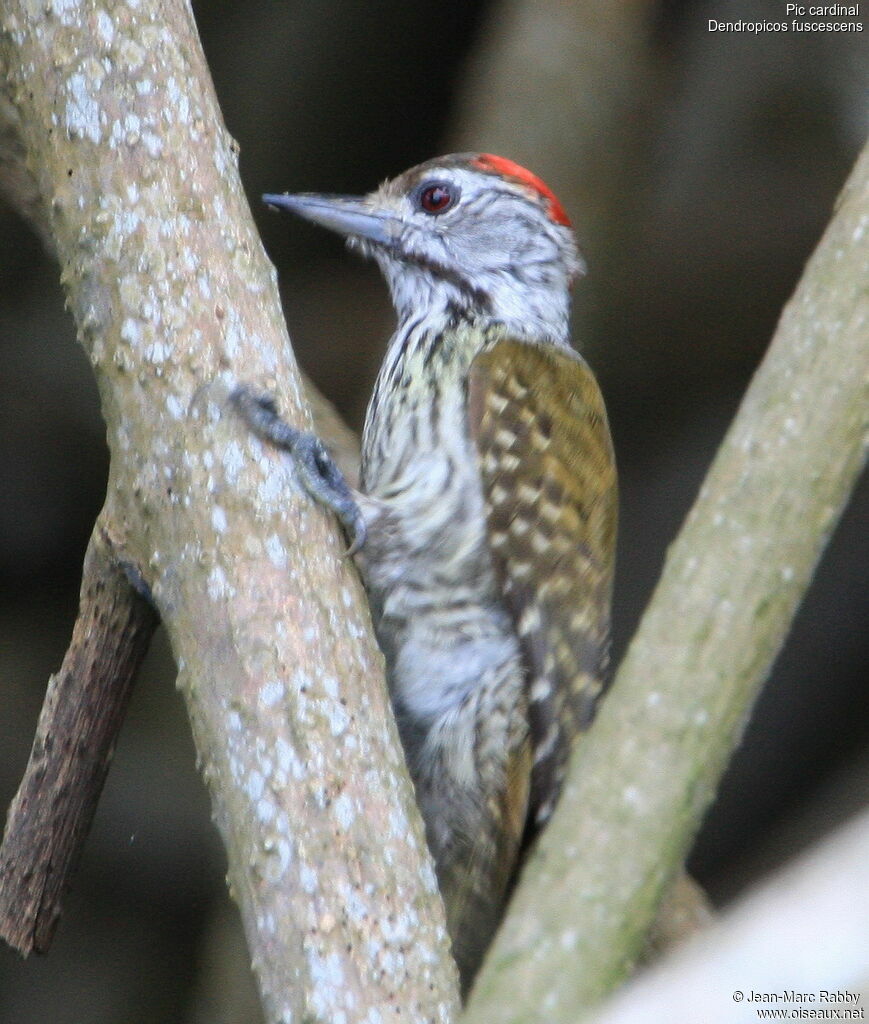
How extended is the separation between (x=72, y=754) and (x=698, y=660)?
107cm

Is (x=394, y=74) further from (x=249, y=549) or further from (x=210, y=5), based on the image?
(x=249, y=549)

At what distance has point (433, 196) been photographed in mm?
3156

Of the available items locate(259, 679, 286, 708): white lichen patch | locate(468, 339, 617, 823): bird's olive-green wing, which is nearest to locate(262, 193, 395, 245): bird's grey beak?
locate(468, 339, 617, 823): bird's olive-green wing

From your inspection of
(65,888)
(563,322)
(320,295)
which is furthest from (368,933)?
(320,295)

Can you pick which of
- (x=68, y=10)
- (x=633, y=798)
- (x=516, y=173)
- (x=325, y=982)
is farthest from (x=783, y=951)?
(x=516, y=173)

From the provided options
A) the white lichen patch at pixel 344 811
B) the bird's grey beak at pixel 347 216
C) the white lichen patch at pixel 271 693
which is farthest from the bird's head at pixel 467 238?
the white lichen patch at pixel 344 811

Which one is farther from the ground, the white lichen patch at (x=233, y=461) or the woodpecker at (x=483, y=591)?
the white lichen patch at (x=233, y=461)

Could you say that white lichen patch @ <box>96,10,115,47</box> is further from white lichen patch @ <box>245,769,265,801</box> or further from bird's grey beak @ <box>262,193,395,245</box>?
white lichen patch @ <box>245,769,265,801</box>

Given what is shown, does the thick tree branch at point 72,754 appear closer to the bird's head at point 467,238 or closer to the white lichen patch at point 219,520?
the white lichen patch at point 219,520

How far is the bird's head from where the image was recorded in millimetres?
3084

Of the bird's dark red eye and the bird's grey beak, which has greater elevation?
the bird's dark red eye

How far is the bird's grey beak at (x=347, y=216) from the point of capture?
300 cm

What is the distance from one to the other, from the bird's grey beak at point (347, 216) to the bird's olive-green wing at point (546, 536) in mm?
438

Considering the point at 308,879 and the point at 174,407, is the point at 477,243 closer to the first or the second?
the point at 174,407
